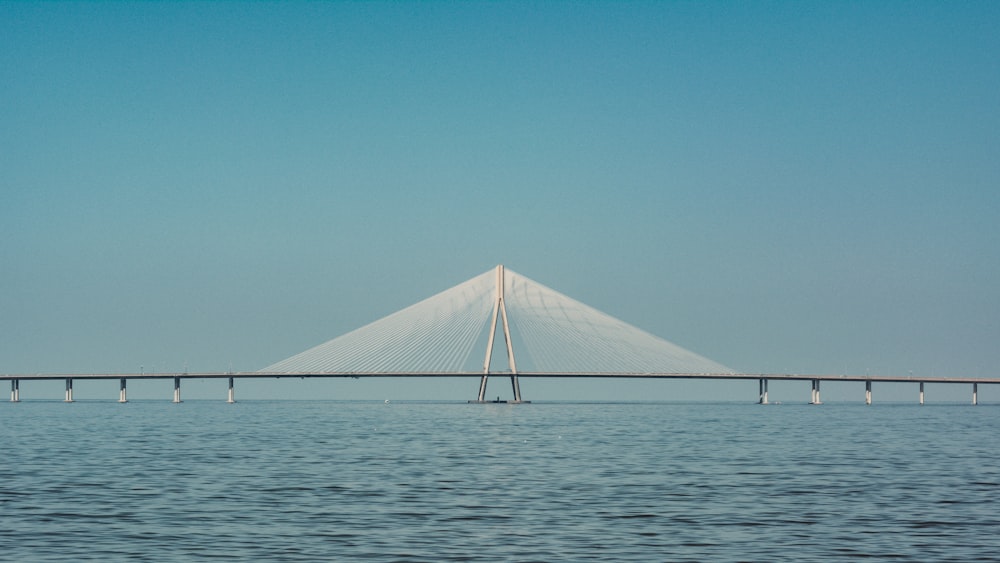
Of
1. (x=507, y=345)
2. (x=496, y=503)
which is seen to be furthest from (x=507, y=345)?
(x=496, y=503)

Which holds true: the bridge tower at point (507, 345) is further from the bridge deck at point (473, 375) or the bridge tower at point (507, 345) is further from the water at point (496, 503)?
the water at point (496, 503)

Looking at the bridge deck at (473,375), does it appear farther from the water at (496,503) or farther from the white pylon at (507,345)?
the water at (496,503)

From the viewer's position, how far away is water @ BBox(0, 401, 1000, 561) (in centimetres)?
2264

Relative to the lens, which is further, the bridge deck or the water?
the bridge deck

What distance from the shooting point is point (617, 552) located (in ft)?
73.0

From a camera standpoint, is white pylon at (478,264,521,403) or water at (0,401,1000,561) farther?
white pylon at (478,264,521,403)

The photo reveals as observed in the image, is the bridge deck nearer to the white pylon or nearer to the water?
the white pylon

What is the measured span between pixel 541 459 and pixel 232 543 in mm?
25244

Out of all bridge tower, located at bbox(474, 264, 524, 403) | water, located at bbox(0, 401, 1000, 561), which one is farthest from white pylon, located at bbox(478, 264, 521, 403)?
water, located at bbox(0, 401, 1000, 561)

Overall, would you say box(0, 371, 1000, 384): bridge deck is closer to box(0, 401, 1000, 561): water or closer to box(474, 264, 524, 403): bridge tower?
box(474, 264, 524, 403): bridge tower

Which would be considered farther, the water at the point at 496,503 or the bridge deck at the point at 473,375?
the bridge deck at the point at 473,375

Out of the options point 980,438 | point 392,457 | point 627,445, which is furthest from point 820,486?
point 980,438

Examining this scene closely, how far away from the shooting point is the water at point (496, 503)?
2264 centimetres

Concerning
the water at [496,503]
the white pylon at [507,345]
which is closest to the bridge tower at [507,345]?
the white pylon at [507,345]
